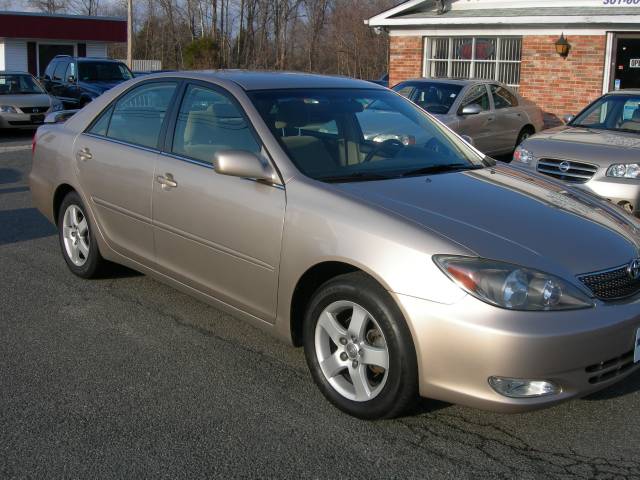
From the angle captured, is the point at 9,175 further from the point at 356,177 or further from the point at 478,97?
the point at 356,177

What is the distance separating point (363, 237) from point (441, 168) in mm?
1147

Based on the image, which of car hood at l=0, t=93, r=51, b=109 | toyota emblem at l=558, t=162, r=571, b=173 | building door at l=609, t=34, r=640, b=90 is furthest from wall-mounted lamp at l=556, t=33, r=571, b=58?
car hood at l=0, t=93, r=51, b=109

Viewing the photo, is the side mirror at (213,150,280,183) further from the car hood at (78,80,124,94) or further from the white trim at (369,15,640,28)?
the car hood at (78,80,124,94)

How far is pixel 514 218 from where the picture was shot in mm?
3867

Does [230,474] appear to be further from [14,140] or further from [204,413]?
[14,140]

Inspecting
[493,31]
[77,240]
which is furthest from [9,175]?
[493,31]

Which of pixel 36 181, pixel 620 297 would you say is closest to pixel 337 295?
pixel 620 297

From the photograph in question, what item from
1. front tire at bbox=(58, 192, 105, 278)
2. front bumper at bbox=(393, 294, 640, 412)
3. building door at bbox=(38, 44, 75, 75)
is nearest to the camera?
front bumper at bbox=(393, 294, 640, 412)

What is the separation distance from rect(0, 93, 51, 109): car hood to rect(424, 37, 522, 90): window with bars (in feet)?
28.6

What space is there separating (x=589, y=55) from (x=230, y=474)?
577 inches

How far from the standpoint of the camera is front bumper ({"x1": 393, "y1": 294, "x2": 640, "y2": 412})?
10.7ft

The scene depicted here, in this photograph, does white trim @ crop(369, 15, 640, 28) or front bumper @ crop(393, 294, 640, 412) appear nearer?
front bumper @ crop(393, 294, 640, 412)

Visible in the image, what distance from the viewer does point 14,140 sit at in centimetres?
1666

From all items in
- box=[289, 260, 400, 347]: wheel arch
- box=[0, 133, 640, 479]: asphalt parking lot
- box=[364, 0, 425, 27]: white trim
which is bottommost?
box=[0, 133, 640, 479]: asphalt parking lot
